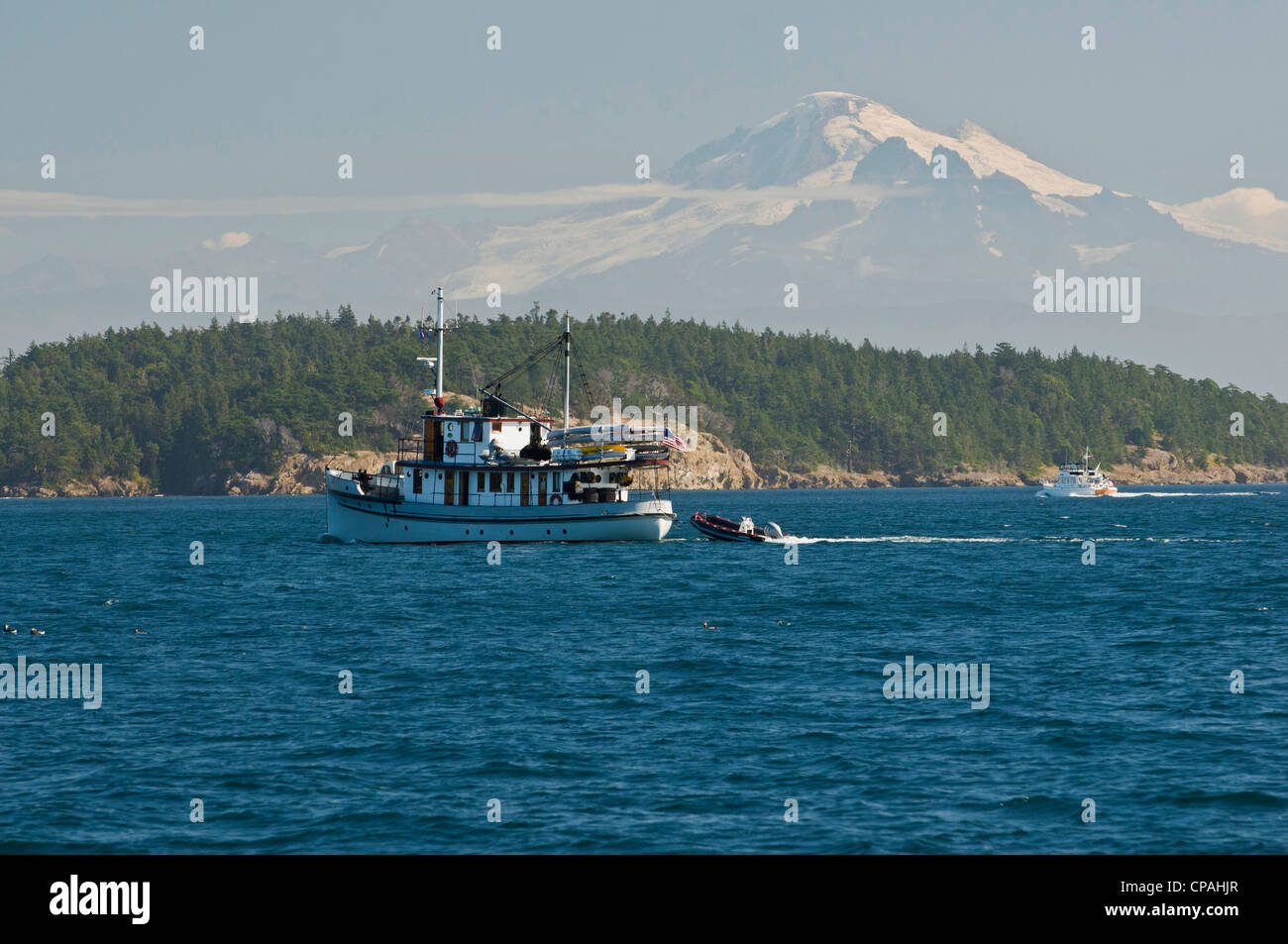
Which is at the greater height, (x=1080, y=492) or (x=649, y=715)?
(x=1080, y=492)

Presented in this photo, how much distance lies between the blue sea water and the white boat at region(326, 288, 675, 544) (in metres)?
13.6

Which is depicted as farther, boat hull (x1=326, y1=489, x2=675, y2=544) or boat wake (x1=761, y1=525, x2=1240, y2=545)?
boat wake (x1=761, y1=525, x2=1240, y2=545)

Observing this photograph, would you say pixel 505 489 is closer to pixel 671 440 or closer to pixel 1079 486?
pixel 671 440

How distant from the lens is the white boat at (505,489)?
79562mm

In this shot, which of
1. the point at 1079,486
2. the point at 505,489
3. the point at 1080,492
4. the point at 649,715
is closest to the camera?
the point at 649,715

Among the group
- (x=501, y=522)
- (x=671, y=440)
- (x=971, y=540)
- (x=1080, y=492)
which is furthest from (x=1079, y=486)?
(x=501, y=522)

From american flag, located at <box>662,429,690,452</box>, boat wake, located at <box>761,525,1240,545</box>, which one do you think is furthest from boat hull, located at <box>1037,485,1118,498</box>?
american flag, located at <box>662,429,690,452</box>

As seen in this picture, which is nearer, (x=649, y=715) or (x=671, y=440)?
(x=649, y=715)

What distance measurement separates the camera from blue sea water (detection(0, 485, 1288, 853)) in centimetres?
2138

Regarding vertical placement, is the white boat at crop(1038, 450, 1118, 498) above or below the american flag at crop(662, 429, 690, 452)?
below

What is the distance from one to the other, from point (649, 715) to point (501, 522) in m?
50.5

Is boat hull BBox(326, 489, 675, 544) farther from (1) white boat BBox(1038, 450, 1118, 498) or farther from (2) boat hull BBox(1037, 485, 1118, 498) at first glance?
(1) white boat BBox(1038, 450, 1118, 498)

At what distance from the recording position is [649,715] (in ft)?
99.6
